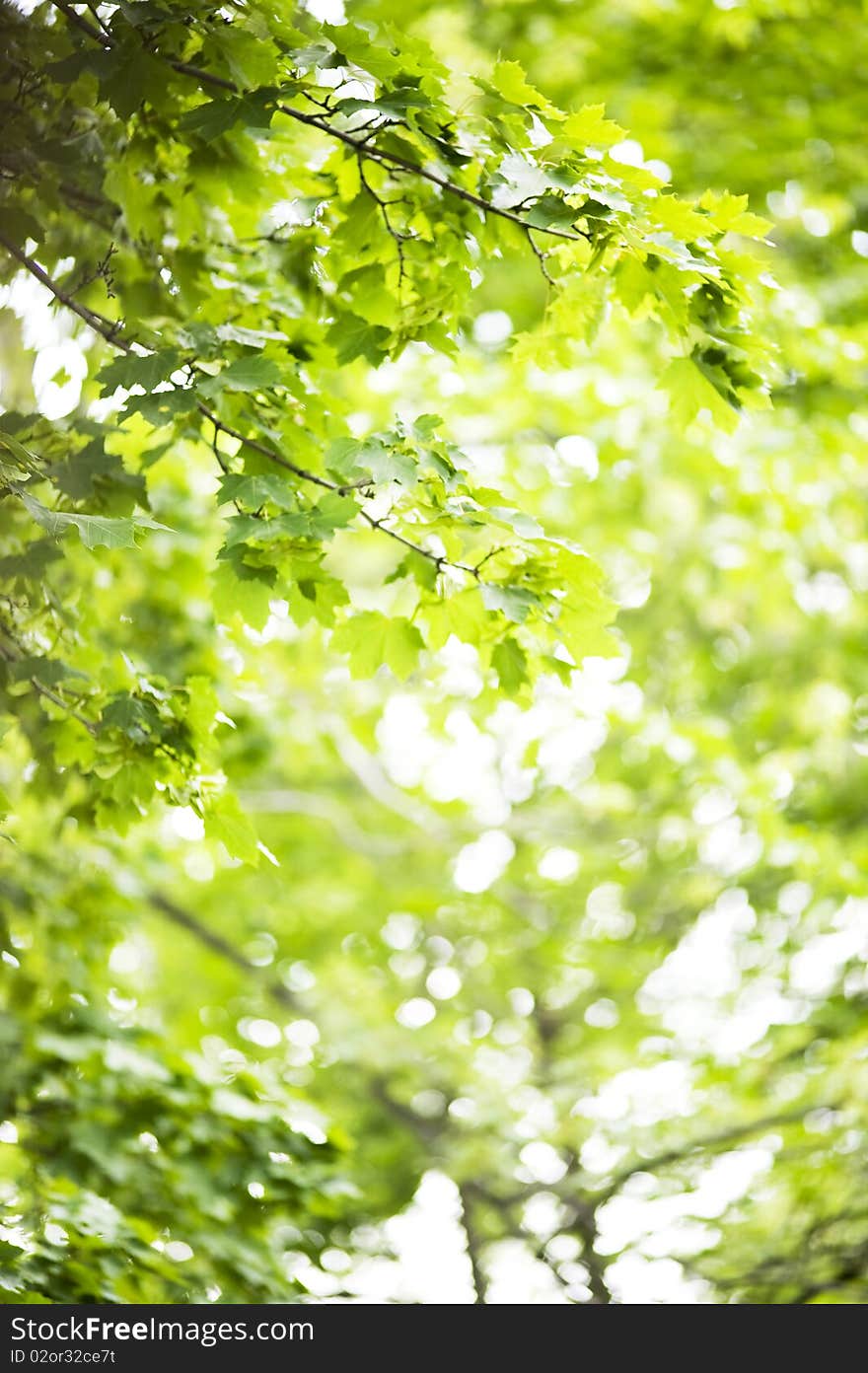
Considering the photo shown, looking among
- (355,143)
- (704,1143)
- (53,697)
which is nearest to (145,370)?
(355,143)

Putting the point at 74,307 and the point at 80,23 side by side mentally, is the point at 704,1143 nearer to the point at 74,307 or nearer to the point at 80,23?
the point at 74,307

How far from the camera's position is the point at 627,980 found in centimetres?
762

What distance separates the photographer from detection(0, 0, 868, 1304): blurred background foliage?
2.30 m

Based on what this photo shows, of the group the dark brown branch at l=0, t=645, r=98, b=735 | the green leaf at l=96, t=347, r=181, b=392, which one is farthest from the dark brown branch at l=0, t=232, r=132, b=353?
the dark brown branch at l=0, t=645, r=98, b=735

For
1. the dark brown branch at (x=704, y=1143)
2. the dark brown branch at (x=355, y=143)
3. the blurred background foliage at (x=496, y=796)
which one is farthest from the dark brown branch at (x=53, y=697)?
the dark brown branch at (x=704, y=1143)

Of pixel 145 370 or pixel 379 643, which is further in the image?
pixel 379 643

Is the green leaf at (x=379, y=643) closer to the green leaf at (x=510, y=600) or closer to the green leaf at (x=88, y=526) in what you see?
the green leaf at (x=510, y=600)

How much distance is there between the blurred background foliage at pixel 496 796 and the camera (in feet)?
7.54

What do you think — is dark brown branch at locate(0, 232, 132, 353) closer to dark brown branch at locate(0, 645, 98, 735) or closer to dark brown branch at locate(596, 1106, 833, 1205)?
dark brown branch at locate(0, 645, 98, 735)

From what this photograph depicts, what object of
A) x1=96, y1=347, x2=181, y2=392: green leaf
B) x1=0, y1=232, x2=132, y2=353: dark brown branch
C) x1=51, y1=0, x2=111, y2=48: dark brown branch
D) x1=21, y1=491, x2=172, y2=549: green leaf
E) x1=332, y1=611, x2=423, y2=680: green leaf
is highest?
x1=51, y1=0, x2=111, y2=48: dark brown branch

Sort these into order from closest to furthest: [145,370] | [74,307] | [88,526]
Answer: [88,526], [145,370], [74,307]

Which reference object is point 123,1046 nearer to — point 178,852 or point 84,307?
point 84,307

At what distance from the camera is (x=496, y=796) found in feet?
25.8

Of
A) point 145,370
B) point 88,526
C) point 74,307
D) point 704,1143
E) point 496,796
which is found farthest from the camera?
point 496,796
